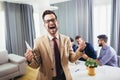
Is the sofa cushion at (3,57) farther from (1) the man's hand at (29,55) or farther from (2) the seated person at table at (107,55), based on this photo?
(1) the man's hand at (29,55)

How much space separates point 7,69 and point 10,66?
146mm

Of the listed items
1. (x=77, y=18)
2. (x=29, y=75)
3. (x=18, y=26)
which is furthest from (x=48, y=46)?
(x=18, y=26)

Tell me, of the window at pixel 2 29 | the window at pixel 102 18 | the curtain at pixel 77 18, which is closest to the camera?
the window at pixel 102 18

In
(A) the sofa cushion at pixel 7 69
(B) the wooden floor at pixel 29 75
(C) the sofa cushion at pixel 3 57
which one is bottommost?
(B) the wooden floor at pixel 29 75

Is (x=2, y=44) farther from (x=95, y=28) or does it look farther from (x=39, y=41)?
(x=39, y=41)

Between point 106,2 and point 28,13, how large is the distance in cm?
276

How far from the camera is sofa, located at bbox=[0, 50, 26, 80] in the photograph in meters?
3.64

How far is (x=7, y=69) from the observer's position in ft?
12.0

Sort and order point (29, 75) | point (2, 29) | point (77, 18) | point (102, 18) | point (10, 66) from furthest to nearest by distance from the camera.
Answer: point (2, 29), point (77, 18), point (102, 18), point (29, 75), point (10, 66)

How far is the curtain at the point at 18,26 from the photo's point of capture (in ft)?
15.8

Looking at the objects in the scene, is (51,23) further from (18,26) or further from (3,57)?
(18,26)

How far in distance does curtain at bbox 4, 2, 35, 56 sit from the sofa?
0.87 m

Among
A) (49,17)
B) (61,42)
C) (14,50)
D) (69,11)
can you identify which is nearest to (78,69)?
(61,42)

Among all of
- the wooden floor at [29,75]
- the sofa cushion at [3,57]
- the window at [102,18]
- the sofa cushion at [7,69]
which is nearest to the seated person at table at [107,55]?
the window at [102,18]
